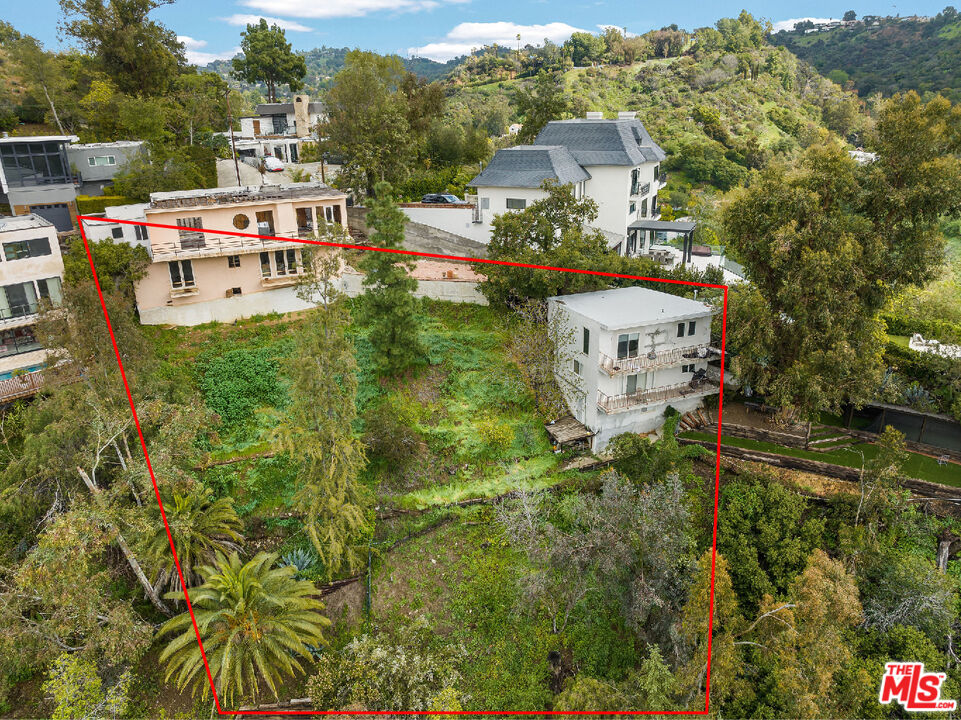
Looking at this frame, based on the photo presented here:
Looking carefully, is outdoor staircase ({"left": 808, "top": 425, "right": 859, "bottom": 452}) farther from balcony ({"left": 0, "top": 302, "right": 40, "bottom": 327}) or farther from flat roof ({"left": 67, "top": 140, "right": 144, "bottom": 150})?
flat roof ({"left": 67, "top": 140, "right": 144, "bottom": 150})

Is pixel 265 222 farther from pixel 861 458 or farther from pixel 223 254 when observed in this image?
pixel 861 458

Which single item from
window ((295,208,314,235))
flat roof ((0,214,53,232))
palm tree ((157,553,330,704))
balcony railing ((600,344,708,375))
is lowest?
palm tree ((157,553,330,704))

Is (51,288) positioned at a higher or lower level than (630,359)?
higher

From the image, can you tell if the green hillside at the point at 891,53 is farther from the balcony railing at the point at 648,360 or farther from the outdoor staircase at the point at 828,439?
the balcony railing at the point at 648,360

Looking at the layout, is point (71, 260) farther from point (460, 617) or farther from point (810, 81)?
point (810, 81)

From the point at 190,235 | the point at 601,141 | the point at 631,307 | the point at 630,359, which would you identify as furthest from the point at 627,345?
the point at 190,235

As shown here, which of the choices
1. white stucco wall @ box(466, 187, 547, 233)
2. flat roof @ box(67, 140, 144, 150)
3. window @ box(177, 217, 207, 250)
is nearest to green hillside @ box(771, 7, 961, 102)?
white stucco wall @ box(466, 187, 547, 233)

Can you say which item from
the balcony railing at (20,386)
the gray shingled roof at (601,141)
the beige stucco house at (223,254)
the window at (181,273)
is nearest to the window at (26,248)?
the beige stucco house at (223,254)
